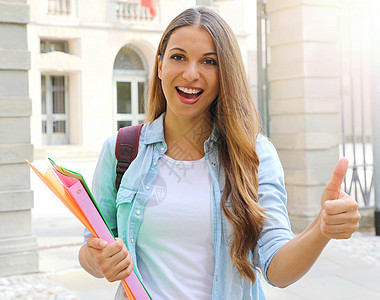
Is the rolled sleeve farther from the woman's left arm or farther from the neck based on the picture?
the neck

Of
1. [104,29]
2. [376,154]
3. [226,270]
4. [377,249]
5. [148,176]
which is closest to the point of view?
[226,270]

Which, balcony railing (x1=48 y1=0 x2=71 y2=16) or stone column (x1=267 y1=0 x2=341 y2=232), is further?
balcony railing (x1=48 y1=0 x2=71 y2=16)

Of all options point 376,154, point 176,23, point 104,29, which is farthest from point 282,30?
point 104,29

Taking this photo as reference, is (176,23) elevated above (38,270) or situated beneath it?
elevated above

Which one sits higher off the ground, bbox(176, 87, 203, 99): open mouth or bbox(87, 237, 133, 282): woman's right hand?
bbox(176, 87, 203, 99): open mouth

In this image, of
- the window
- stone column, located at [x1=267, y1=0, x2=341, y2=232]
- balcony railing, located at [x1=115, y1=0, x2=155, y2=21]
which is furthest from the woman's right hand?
balcony railing, located at [x1=115, y1=0, x2=155, y2=21]

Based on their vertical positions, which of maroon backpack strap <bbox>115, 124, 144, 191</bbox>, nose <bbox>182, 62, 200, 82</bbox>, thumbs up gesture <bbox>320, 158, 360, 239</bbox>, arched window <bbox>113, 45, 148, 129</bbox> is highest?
arched window <bbox>113, 45, 148, 129</bbox>

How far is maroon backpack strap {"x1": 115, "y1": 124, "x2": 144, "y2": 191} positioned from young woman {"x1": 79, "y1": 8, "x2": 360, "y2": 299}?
19mm

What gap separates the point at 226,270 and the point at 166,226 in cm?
21

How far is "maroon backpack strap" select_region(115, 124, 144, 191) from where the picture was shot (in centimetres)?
166

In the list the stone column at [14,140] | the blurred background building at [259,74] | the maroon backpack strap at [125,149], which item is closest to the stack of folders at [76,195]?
the maroon backpack strap at [125,149]

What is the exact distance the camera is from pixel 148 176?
163 cm

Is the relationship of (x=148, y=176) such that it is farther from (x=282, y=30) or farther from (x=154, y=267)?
(x=282, y=30)

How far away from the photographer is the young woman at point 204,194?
1521 mm
